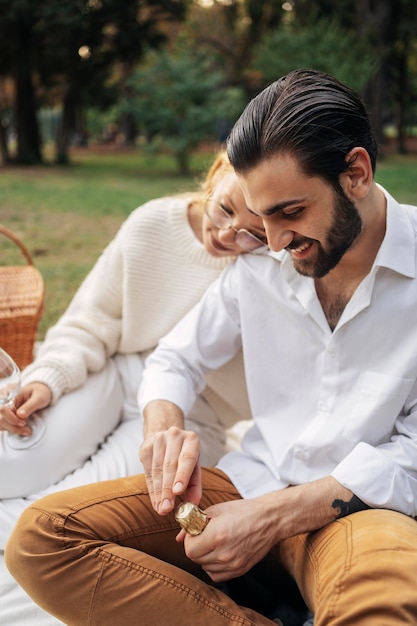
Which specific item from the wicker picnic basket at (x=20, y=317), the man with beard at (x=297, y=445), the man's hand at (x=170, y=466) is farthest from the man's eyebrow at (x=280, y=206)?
the wicker picnic basket at (x=20, y=317)

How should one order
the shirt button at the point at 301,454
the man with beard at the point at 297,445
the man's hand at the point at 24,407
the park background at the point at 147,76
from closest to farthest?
the man with beard at the point at 297,445
the shirt button at the point at 301,454
the man's hand at the point at 24,407
the park background at the point at 147,76

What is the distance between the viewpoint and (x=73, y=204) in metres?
11.8

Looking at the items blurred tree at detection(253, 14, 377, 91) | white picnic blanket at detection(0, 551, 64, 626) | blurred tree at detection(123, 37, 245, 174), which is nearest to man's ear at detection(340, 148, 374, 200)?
white picnic blanket at detection(0, 551, 64, 626)

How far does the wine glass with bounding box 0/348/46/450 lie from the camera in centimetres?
231

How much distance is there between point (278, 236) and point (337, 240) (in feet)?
0.55

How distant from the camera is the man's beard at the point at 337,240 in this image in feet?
6.37

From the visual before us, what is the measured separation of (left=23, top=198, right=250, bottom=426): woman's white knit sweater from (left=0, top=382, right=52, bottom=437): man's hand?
0.24 meters

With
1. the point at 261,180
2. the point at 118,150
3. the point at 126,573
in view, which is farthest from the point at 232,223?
the point at 118,150

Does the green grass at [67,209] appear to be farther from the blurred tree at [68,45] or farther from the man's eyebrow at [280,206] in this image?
the blurred tree at [68,45]

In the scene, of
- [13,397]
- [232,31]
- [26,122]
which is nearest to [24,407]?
[13,397]

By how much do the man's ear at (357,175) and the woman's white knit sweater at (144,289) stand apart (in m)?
0.94

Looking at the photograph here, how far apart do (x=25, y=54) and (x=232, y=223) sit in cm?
1735

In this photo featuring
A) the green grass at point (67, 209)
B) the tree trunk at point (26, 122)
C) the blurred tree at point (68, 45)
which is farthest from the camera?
the tree trunk at point (26, 122)

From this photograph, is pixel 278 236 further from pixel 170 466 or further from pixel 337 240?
pixel 170 466
